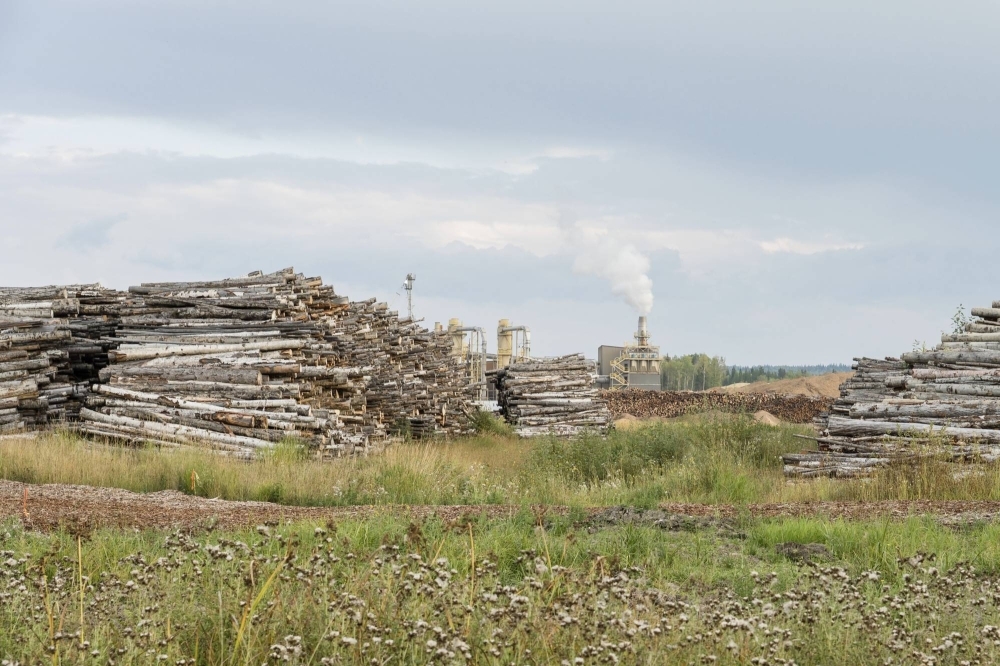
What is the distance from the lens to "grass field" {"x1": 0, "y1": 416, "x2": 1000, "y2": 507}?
1203 centimetres

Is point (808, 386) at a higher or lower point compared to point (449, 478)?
lower

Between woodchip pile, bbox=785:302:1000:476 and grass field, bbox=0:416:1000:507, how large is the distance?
44 cm

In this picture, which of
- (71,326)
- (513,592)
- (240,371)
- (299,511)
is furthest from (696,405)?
(513,592)

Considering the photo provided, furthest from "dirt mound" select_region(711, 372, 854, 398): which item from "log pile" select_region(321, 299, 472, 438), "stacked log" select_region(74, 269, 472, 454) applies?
"stacked log" select_region(74, 269, 472, 454)

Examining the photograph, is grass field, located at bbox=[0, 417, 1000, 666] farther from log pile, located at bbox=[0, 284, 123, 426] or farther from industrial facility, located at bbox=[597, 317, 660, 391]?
industrial facility, located at bbox=[597, 317, 660, 391]

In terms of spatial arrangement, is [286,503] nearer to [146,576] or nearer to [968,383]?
[146,576]

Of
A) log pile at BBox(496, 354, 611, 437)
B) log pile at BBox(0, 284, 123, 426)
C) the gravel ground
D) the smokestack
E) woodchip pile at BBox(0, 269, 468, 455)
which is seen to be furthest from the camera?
the smokestack

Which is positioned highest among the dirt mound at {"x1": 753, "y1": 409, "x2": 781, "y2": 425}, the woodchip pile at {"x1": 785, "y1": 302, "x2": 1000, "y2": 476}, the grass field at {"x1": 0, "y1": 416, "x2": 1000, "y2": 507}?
the woodchip pile at {"x1": 785, "y1": 302, "x2": 1000, "y2": 476}

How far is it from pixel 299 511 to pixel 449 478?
3.74 m

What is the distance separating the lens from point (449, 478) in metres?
13.6

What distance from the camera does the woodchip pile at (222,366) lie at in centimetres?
1731

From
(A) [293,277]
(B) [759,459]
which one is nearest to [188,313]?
(A) [293,277]

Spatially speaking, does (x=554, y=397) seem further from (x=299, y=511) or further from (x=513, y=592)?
(x=513, y=592)

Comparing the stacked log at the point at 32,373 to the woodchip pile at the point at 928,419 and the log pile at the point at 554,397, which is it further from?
Answer: the woodchip pile at the point at 928,419
